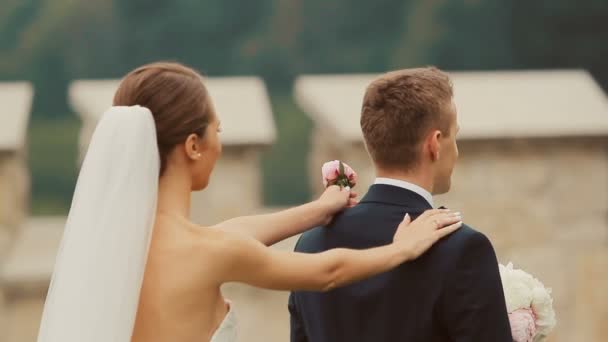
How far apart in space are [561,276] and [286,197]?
907cm

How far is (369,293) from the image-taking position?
267 cm

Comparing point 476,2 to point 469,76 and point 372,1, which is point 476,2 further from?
point 469,76

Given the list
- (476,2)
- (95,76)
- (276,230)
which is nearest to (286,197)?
(95,76)

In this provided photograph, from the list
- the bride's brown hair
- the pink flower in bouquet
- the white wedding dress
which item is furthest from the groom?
the bride's brown hair

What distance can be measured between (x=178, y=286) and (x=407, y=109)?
2.08 feet

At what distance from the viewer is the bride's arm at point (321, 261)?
253 centimetres

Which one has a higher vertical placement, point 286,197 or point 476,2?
point 476,2

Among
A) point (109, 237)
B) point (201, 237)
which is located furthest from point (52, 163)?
point (201, 237)

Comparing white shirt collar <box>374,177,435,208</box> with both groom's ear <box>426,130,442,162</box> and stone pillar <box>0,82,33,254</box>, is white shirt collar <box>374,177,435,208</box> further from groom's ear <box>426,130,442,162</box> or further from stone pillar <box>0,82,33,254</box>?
stone pillar <box>0,82,33,254</box>

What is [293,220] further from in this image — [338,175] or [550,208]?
[550,208]

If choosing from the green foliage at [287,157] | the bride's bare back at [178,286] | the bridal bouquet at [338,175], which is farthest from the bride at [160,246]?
the green foliage at [287,157]

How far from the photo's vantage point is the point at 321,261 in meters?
2.58

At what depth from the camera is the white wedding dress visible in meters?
2.53

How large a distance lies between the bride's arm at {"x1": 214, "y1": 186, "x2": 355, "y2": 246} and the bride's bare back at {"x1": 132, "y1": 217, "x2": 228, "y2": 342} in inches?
14.3
